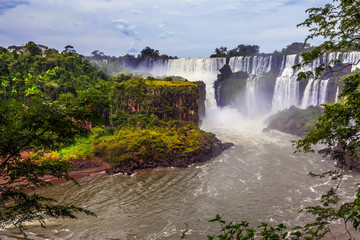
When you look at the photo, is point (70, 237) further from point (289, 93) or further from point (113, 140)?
point (289, 93)

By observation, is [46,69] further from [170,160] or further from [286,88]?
[286,88]

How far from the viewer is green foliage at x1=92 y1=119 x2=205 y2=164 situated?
2747 cm

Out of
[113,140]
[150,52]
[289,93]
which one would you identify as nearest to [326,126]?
[113,140]

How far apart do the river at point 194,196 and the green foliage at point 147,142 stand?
2.57 m

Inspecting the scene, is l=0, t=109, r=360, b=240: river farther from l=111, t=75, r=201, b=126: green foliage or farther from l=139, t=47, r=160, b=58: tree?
l=139, t=47, r=160, b=58: tree

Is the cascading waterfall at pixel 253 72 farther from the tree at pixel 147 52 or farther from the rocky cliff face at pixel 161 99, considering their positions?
the tree at pixel 147 52

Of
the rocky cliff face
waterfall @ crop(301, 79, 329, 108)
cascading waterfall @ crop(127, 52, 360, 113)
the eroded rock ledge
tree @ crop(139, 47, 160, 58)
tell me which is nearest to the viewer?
the eroded rock ledge

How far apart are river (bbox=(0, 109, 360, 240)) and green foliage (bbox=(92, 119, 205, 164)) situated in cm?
257

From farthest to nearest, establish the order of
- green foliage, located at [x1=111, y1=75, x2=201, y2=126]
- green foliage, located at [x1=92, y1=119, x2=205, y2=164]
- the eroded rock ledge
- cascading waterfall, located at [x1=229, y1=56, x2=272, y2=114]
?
cascading waterfall, located at [x1=229, y1=56, x2=272, y2=114], green foliage, located at [x1=111, y1=75, x2=201, y2=126], green foliage, located at [x1=92, y1=119, x2=205, y2=164], the eroded rock ledge

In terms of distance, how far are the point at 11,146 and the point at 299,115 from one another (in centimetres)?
4492

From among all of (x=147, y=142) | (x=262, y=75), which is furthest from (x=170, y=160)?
(x=262, y=75)

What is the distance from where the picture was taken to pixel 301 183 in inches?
845

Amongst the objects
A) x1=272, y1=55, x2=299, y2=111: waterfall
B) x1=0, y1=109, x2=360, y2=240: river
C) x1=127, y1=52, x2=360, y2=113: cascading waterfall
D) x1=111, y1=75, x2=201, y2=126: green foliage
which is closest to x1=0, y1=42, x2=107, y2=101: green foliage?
x1=111, y1=75, x2=201, y2=126: green foliage

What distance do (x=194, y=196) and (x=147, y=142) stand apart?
1084 centimetres
